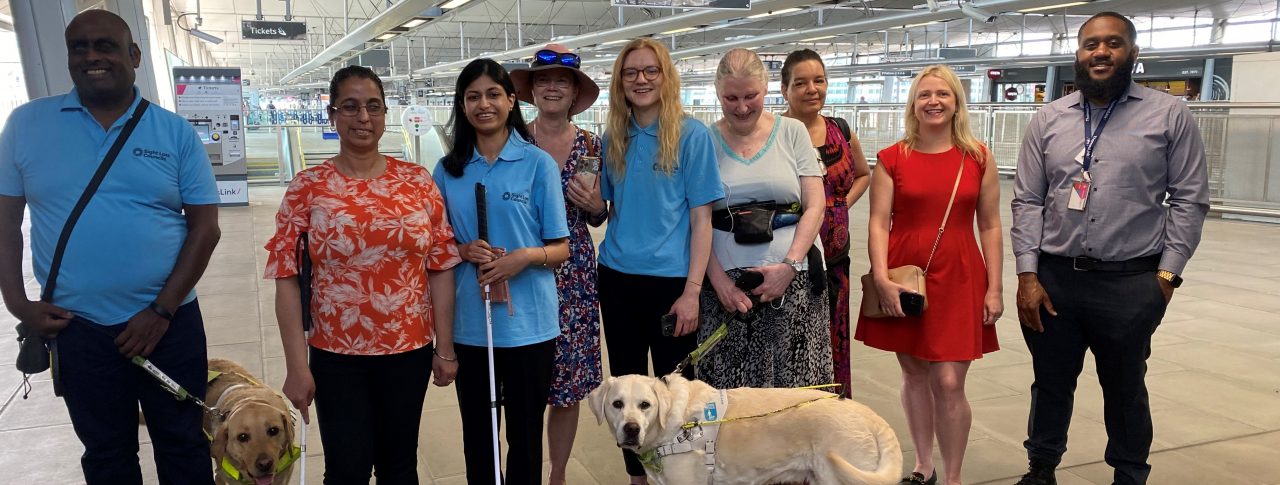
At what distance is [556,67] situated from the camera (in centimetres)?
298

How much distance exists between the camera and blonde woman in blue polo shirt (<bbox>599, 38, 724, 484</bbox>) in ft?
9.52

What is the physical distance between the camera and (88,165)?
7.97 feet

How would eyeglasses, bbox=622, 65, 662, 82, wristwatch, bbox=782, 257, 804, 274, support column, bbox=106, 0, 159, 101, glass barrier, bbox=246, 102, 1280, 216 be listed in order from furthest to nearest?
glass barrier, bbox=246, 102, 1280, 216 < support column, bbox=106, 0, 159, 101 < wristwatch, bbox=782, 257, 804, 274 < eyeglasses, bbox=622, 65, 662, 82

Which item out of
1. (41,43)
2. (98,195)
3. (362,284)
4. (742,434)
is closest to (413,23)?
(41,43)

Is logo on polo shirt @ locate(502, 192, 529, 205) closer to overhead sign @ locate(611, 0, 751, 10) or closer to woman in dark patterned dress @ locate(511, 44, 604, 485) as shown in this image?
woman in dark patterned dress @ locate(511, 44, 604, 485)

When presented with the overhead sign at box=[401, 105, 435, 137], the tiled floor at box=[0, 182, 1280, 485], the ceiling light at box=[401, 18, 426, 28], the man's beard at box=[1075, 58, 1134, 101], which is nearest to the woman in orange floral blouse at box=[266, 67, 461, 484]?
the tiled floor at box=[0, 182, 1280, 485]

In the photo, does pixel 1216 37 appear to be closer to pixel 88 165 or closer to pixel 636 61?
pixel 636 61

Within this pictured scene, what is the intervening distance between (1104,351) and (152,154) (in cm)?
320

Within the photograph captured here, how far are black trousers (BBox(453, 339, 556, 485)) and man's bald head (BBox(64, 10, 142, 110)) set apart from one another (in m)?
1.23

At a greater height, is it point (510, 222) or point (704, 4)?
point (704, 4)

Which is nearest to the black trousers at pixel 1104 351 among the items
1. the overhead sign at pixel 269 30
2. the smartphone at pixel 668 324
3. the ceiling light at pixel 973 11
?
the smartphone at pixel 668 324

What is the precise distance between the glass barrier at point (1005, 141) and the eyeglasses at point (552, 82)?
3.59 feet

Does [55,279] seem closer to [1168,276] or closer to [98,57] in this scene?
[98,57]

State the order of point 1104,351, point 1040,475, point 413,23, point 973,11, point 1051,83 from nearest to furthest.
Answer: point 1104,351, point 1040,475, point 973,11, point 413,23, point 1051,83
